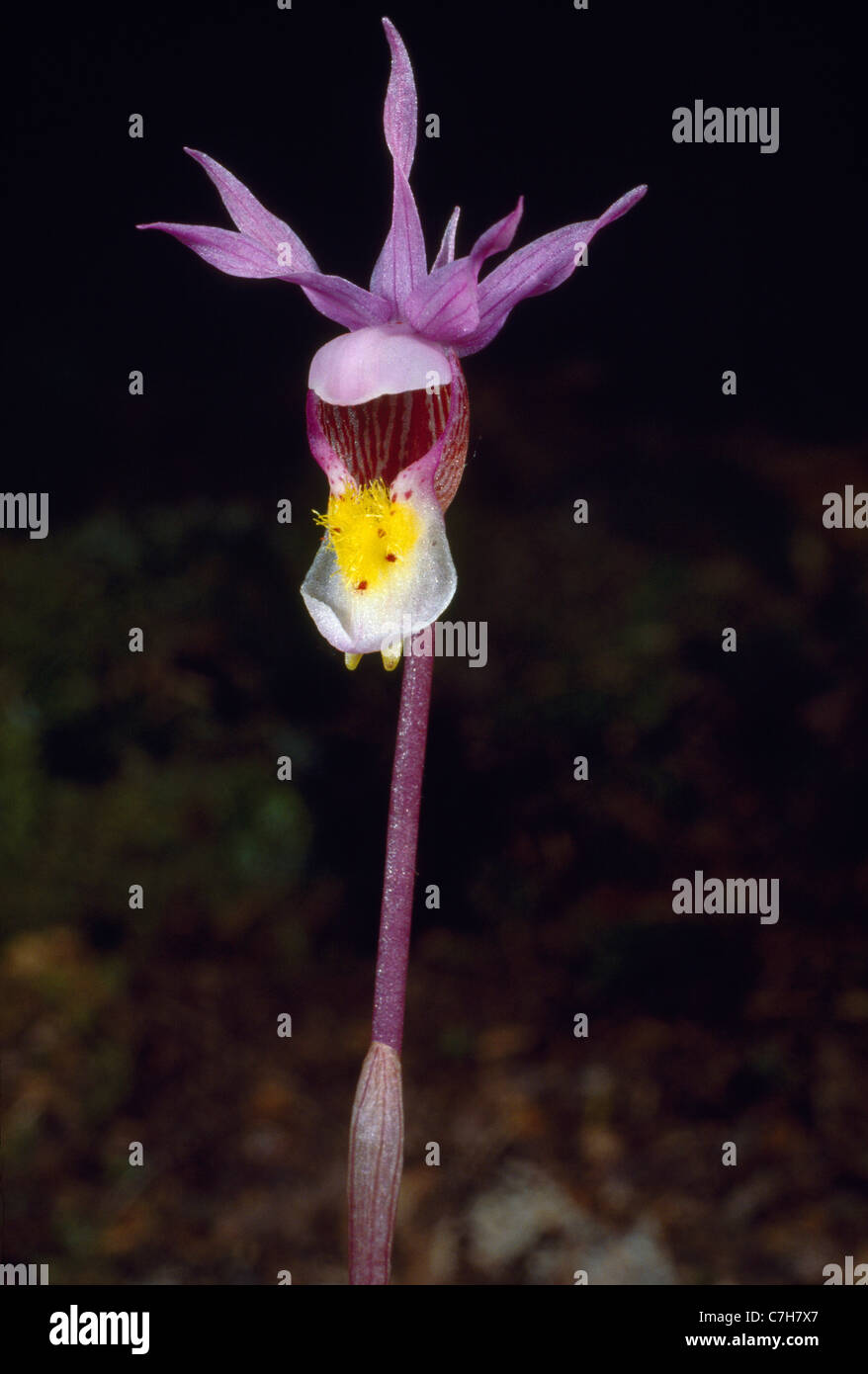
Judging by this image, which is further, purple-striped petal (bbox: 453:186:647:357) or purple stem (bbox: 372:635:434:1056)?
purple stem (bbox: 372:635:434:1056)

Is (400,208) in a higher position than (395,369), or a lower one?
higher

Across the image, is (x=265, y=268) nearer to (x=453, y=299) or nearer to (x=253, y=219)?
(x=253, y=219)

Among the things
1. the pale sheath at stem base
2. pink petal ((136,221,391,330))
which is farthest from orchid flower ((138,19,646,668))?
the pale sheath at stem base

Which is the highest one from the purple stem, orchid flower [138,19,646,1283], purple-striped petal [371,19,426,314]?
purple-striped petal [371,19,426,314]

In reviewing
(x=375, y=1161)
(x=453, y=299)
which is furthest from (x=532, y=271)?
(x=375, y=1161)

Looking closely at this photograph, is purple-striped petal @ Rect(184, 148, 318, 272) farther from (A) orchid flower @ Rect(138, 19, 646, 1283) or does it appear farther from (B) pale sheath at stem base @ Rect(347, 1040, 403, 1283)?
(B) pale sheath at stem base @ Rect(347, 1040, 403, 1283)

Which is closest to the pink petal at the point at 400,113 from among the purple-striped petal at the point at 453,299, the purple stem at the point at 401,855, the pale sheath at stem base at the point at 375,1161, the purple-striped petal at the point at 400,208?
the purple-striped petal at the point at 400,208

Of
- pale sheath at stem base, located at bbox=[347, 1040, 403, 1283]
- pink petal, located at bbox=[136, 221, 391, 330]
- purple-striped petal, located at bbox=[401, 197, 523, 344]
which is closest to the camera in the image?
purple-striped petal, located at bbox=[401, 197, 523, 344]

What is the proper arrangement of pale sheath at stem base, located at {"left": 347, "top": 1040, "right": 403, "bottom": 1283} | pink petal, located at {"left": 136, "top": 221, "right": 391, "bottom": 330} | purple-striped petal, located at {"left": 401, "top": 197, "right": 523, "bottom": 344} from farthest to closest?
pale sheath at stem base, located at {"left": 347, "top": 1040, "right": 403, "bottom": 1283} < pink petal, located at {"left": 136, "top": 221, "right": 391, "bottom": 330} < purple-striped petal, located at {"left": 401, "top": 197, "right": 523, "bottom": 344}
